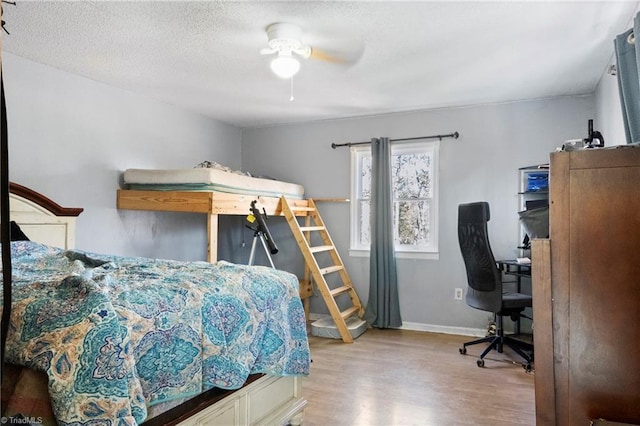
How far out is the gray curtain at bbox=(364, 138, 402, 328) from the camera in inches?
167

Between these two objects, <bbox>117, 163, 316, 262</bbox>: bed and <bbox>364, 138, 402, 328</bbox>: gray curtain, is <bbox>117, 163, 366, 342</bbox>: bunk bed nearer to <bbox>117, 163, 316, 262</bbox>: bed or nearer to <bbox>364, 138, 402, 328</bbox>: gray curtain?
<bbox>117, 163, 316, 262</bbox>: bed

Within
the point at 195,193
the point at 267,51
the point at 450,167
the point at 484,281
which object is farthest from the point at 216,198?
the point at 450,167

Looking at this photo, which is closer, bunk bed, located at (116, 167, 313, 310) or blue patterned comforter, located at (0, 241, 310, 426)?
blue patterned comforter, located at (0, 241, 310, 426)

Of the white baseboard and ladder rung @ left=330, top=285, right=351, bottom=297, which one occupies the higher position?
ladder rung @ left=330, top=285, right=351, bottom=297

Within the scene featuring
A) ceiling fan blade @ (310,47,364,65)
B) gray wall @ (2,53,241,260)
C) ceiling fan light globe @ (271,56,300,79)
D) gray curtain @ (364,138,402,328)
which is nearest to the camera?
ceiling fan light globe @ (271,56,300,79)

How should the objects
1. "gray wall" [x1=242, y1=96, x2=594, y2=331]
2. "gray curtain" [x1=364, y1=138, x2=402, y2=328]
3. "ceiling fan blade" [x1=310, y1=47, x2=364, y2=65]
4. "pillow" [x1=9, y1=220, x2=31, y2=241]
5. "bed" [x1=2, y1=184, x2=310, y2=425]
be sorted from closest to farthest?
"bed" [x1=2, y1=184, x2=310, y2=425] < "pillow" [x1=9, y1=220, x2=31, y2=241] < "ceiling fan blade" [x1=310, y1=47, x2=364, y2=65] < "gray wall" [x1=242, y1=96, x2=594, y2=331] < "gray curtain" [x1=364, y1=138, x2=402, y2=328]

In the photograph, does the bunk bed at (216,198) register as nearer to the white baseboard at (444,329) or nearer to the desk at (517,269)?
the white baseboard at (444,329)

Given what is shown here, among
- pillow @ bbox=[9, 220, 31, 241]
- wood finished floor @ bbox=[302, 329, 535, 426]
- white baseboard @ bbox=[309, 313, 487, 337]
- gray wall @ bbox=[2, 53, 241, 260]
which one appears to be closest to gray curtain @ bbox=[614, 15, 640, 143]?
wood finished floor @ bbox=[302, 329, 535, 426]

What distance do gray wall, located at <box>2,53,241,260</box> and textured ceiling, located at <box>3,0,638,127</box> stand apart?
0.56ft

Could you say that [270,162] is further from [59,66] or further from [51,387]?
[51,387]

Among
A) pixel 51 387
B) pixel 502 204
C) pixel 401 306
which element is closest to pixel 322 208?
pixel 401 306

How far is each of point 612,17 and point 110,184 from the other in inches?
146

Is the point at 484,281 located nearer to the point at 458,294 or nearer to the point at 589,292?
the point at 458,294

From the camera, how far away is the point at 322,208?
4.73 m
